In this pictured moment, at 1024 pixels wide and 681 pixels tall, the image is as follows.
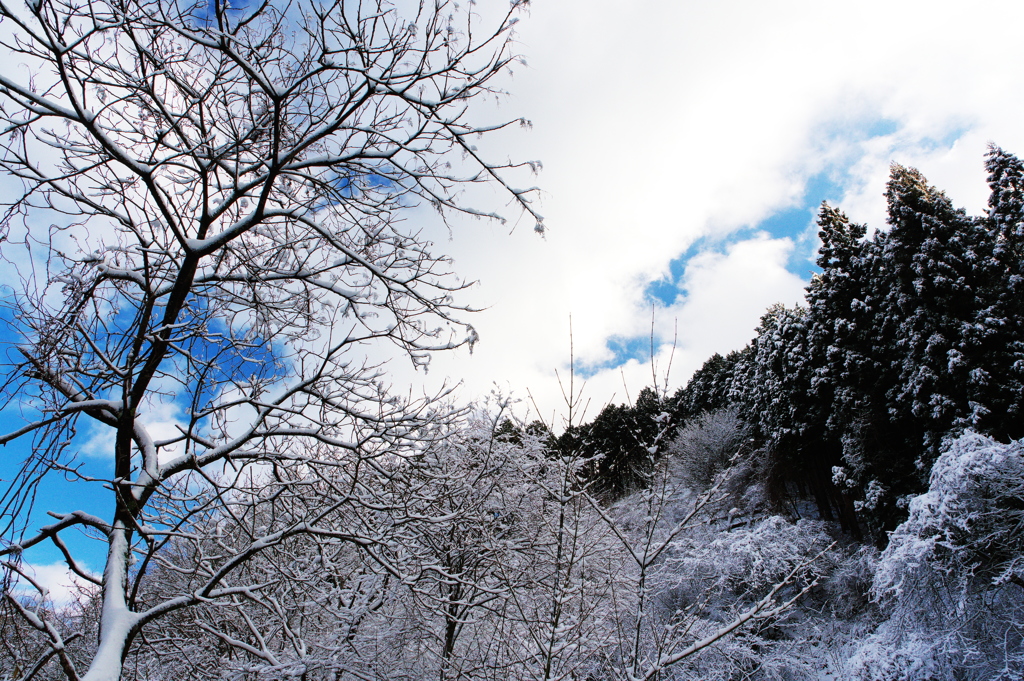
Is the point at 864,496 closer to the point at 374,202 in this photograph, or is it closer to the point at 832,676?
the point at 832,676

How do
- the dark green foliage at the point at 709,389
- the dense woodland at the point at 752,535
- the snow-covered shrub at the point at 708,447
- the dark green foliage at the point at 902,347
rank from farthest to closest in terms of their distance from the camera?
the dark green foliage at the point at 709,389 → the snow-covered shrub at the point at 708,447 → the dark green foliage at the point at 902,347 → the dense woodland at the point at 752,535

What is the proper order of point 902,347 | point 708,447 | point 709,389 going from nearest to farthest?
point 902,347 → point 708,447 → point 709,389

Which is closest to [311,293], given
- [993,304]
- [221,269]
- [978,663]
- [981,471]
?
[221,269]

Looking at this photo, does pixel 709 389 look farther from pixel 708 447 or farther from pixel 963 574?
pixel 963 574

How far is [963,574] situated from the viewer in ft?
33.4

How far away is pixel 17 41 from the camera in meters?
2.84

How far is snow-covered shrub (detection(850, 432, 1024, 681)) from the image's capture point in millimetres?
9930

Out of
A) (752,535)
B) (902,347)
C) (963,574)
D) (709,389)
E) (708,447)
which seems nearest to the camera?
(963,574)

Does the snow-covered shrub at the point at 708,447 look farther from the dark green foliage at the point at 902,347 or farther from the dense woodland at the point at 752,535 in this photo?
the dark green foliage at the point at 902,347

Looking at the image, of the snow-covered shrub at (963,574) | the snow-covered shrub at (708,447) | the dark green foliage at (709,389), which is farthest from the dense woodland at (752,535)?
the dark green foliage at (709,389)

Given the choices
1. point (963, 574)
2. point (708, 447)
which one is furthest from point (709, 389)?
point (963, 574)

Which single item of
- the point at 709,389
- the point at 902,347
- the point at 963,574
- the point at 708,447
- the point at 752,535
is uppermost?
the point at 709,389

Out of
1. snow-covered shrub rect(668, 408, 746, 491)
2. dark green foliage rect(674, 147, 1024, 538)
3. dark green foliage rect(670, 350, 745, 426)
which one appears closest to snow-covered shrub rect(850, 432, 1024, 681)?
dark green foliage rect(674, 147, 1024, 538)

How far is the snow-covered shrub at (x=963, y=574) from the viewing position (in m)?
9.93
